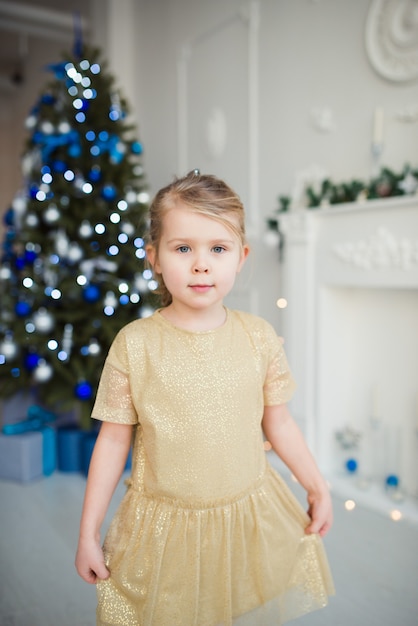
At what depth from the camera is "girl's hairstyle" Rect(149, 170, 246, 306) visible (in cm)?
89

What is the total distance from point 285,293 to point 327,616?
4.93 ft

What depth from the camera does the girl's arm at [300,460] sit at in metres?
1.04

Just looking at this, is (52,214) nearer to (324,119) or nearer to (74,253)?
(74,253)

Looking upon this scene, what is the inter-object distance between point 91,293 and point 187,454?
174 cm

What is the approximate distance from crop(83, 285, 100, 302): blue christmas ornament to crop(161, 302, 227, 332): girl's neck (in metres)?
1.63

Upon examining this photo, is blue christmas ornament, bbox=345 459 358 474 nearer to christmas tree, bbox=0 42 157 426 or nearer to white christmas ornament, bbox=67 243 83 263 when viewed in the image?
christmas tree, bbox=0 42 157 426

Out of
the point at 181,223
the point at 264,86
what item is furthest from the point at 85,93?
the point at 181,223

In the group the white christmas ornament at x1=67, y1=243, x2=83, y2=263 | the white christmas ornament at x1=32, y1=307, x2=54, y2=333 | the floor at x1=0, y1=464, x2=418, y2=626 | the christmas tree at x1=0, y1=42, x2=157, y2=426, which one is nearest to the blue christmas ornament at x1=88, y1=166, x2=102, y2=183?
the christmas tree at x1=0, y1=42, x2=157, y2=426

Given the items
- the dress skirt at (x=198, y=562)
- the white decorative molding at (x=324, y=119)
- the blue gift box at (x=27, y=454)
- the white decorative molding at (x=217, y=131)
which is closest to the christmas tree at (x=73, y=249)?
the blue gift box at (x=27, y=454)

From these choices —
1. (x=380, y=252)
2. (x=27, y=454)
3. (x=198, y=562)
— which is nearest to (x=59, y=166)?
(x=27, y=454)

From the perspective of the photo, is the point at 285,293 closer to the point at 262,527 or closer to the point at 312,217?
the point at 312,217

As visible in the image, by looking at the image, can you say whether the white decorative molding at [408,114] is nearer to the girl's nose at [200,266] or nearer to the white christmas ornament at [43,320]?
the girl's nose at [200,266]

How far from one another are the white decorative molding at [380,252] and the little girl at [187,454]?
133cm

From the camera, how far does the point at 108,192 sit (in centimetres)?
264
